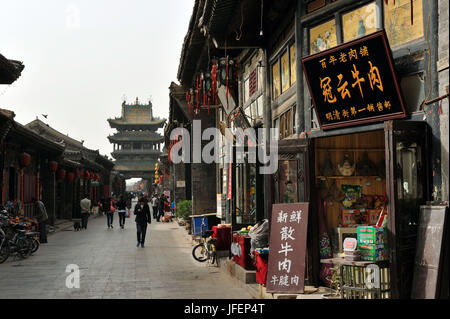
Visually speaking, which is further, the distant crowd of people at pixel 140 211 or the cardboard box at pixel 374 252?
the distant crowd of people at pixel 140 211

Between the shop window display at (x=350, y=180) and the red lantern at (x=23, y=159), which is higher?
the red lantern at (x=23, y=159)

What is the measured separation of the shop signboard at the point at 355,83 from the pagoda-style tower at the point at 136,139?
6668 cm

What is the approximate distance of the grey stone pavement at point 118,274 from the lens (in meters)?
8.88

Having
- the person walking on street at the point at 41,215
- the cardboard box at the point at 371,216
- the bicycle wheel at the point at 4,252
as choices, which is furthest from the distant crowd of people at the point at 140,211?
the cardboard box at the point at 371,216

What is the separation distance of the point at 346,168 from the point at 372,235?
2921 mm

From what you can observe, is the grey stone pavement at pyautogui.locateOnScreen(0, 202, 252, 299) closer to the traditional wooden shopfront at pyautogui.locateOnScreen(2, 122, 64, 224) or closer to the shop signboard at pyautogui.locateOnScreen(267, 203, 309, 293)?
the shop signboard at pyautogui.locateOnScreen(267, 203, 309, 293)

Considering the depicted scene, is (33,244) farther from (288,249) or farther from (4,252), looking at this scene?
(288,249)

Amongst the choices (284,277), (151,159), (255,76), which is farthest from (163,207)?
(151,159)

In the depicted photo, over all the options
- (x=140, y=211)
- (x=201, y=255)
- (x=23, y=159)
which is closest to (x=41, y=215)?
(x=23, y=159)

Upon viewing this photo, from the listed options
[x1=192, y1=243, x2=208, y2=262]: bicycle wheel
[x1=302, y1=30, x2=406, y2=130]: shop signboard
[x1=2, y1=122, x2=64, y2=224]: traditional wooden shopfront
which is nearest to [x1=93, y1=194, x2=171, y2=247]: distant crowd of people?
[x1=2, y1=122, x2=64, y2=224]: traditional wooden shopfront

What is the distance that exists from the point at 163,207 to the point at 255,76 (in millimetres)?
19861

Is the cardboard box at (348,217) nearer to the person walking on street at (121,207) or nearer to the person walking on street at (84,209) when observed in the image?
the person walking on street at (121,207)

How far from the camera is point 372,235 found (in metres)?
6.46
